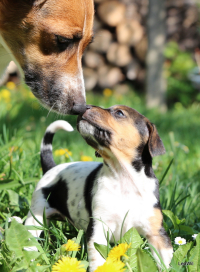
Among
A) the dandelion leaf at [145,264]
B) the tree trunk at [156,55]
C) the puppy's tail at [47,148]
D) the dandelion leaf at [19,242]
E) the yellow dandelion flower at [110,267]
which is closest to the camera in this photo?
the yellow dandelion flower at [110,267]

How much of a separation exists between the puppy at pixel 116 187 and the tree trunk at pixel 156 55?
5022 mm

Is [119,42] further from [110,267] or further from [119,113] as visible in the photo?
[110,267]

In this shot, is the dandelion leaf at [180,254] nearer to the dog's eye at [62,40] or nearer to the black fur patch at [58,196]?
the black fur patch at [58,196]

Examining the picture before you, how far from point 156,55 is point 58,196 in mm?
5227

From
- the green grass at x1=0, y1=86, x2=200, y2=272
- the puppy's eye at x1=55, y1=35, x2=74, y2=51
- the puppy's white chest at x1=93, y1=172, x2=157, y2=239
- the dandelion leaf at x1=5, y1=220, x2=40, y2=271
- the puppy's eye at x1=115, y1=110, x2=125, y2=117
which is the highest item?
the puppy's eye at x1=55, y1=35, x2=74, y2=51

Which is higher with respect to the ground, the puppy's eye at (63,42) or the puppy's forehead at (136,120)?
the puppy's eye at (63,42)

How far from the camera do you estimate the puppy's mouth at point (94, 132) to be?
2.15 metres

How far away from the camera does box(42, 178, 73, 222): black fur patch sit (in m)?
2.44

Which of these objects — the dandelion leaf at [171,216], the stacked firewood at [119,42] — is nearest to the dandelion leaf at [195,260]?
the dandelion leaf at [171,216]

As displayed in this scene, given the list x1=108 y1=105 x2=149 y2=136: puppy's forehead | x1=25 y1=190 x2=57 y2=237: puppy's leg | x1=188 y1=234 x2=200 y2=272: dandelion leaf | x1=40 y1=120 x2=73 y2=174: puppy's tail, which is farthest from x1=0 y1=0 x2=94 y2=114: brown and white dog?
x1=188 y1=234 x2=200 y2=272: dandelion leaf

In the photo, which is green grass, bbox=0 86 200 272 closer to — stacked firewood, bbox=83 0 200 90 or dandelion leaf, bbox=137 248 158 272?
dandelion leaf, bbox=137 248 158 272

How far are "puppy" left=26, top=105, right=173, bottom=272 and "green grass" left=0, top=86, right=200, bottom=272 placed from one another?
0.12m

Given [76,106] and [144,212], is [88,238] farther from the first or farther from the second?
[76,106]

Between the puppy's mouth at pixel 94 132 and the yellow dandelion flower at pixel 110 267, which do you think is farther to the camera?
the puppy's mouth at pixel 94 132
